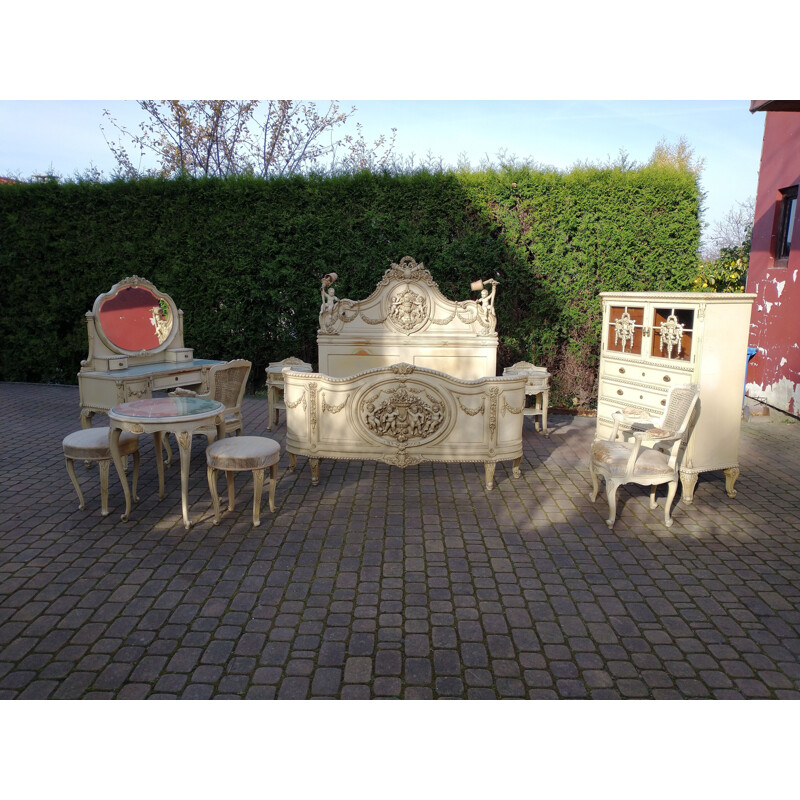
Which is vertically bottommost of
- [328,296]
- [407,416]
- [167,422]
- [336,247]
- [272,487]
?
[272,487]

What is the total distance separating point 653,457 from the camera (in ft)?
19.9

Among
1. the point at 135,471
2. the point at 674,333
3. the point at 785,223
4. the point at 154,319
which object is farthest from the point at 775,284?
the point at 135,471

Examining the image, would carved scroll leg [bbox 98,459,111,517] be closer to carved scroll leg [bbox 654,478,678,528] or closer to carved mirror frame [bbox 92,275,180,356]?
carved mirror frame [bbox 92,275,180,356]

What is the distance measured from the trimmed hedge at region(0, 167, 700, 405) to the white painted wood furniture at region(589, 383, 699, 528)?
5338 mm

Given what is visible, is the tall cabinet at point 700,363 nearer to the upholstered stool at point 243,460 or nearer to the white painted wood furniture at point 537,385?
the white painted wood furniture at point 537,385

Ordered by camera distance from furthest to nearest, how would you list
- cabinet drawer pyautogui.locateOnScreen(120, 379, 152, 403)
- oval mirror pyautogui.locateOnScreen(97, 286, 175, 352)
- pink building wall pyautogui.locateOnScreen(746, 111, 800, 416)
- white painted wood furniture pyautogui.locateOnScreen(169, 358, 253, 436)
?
1. pink building wall pyautogui.locateOnScreen(746, 111, 800, 416)
2. oval mirror pyautogui.locateOnScreen(97, 286, 175, 352)
3. cabinet drawer pyautogui.locateOnScreen(120, 379, 152, 403)
4. white painted wood furniture pyautogui.locateOnScreen(169, 358, 253, 436)

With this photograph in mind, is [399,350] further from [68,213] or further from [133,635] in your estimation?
[68,213]

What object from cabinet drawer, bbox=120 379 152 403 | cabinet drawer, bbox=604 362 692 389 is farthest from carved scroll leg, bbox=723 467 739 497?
cabinet drawer, bbox=120 379 152 403

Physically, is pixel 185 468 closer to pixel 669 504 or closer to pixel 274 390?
pixel 274 390

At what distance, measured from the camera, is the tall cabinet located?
251 inches

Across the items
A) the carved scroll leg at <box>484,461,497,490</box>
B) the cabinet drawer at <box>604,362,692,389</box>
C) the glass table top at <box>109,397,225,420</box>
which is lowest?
the carved scroll leg at <box>484,461,497,490</box>

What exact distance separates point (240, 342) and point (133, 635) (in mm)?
8766

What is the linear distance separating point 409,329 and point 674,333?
4202 mm
